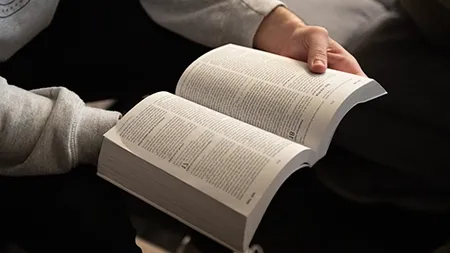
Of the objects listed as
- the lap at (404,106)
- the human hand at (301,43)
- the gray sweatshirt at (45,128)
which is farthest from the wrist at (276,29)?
the gray sweatshirt at (45,128)

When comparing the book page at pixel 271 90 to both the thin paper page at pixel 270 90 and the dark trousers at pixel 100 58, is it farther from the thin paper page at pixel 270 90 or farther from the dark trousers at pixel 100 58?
the dark trousers at pixel 100 58

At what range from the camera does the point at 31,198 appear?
65 centimetres

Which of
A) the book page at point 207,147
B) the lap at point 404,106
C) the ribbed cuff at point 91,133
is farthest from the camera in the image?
the lap at point 404,106

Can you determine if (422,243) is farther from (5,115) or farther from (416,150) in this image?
(5,115)

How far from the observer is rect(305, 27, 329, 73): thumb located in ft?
2.29

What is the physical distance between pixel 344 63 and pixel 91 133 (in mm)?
306

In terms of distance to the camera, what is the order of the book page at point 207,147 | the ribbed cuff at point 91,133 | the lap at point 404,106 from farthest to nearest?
1. the lap at point 404,106
2. the ribbed cuff at point 91,133
3. the book page at point 207,147

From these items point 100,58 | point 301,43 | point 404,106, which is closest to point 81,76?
point 100,58

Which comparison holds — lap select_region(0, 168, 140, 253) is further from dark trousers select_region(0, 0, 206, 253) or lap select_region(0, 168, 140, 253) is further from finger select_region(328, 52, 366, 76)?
finger select_region(328, 52, 366, 76)

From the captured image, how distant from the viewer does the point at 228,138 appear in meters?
0.60

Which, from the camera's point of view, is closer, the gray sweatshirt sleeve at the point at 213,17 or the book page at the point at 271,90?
the book page at the point at 271,90

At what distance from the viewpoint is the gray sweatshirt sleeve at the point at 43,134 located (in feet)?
2.16

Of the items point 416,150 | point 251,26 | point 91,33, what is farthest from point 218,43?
point 416,150

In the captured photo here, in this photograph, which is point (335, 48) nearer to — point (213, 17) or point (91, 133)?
point (213, 17)
